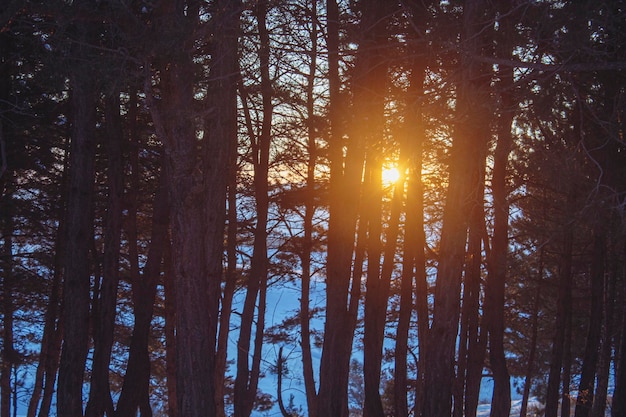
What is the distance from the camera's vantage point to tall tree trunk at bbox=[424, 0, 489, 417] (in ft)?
28.4

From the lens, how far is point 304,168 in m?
→ 16.3

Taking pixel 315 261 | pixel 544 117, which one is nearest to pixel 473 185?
pixel 544 117

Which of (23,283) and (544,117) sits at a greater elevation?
(544,117)

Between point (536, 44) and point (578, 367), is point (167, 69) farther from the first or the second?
point (578, 367)

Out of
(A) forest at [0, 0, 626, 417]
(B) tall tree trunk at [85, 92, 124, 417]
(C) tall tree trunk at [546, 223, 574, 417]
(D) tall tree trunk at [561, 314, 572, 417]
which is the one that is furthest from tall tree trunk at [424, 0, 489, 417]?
(D) tall tree trunk at [561, 314, 572, 417]

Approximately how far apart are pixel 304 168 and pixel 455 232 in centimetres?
795

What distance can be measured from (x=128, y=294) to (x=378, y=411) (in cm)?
910

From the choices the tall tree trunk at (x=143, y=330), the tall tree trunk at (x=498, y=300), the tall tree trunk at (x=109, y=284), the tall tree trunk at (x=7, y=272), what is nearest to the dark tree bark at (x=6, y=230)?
the tall tree trunk at (x=7, y=272)

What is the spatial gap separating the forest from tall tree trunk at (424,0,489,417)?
1.2 inches

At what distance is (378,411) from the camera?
37.9 feet

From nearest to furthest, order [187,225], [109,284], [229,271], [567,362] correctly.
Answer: [187,225] → [109,284] → [229,271] → [567,362]

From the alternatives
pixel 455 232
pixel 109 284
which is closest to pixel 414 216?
pixel 455 232

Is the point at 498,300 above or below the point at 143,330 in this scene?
above

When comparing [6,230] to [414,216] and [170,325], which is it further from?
[414,216]
